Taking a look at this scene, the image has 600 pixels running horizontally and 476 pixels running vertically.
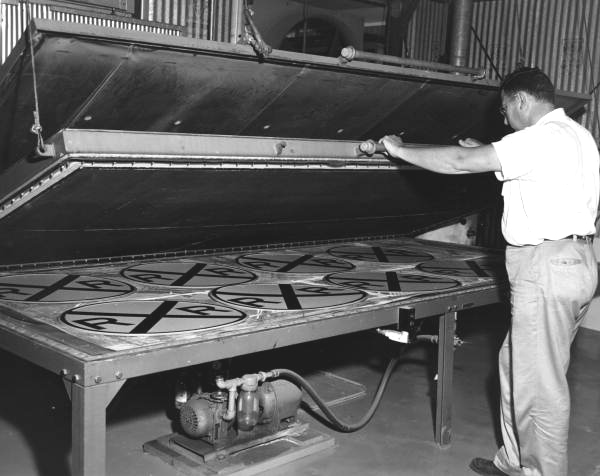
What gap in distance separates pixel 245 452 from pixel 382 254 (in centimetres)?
167

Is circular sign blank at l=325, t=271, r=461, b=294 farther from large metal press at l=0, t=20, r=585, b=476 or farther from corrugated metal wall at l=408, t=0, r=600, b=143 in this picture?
corrugated metal wall at l=408, t=0, r=600, b=143

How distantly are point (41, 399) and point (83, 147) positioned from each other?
1.77 meters

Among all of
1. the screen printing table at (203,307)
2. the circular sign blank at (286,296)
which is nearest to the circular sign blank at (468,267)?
the screen printing table at (203,307)

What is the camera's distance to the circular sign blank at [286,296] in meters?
2.92

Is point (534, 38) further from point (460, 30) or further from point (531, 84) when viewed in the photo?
point (531, 84)

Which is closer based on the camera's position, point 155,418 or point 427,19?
point 155,418

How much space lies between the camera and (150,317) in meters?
2.64

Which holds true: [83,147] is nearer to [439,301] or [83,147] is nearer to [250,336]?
[250,336]

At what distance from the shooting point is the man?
2.76 meters

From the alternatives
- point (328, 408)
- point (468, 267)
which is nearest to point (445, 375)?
point (328, 408)

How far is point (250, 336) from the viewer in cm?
248

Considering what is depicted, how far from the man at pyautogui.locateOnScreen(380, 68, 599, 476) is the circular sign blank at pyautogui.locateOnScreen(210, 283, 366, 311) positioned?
620 mm

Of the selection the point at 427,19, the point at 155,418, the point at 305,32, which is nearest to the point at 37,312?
the point at 155,418

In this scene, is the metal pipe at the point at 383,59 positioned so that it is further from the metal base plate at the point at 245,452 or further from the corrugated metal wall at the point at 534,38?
the corrugated metal wall at the point at 534,38
